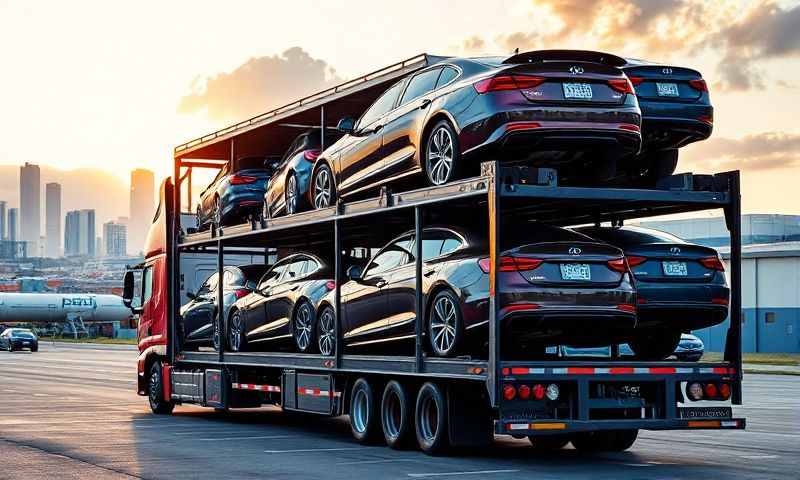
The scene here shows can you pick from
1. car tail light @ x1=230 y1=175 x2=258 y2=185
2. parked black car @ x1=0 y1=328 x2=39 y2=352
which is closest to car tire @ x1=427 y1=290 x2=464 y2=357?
car tail light @ x1=230 y1=175 x2=258 y2=185

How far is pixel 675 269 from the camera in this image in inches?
487

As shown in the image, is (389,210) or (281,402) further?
(281,402)

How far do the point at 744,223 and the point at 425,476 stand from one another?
7327 cm

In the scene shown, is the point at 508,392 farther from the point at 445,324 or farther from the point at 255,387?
the point at 255,387

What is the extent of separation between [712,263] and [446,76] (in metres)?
3.25

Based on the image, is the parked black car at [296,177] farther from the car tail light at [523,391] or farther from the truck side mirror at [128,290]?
the car tail light at [523,391]

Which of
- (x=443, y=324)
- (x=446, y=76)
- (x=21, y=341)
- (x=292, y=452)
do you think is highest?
(x=446, y=76)

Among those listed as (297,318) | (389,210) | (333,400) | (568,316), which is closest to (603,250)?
(568,316)

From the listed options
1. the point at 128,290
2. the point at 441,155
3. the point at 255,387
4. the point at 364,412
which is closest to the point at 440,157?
the point at 441,155

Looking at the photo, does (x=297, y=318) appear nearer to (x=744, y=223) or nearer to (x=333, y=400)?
(x=333, y=400)

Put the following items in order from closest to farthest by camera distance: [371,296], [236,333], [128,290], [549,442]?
[371,296], [549,442], [236,333], [128,290]

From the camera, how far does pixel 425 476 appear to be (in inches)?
436

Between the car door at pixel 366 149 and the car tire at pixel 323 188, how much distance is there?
1.29 feet

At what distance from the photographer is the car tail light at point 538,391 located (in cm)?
1147
